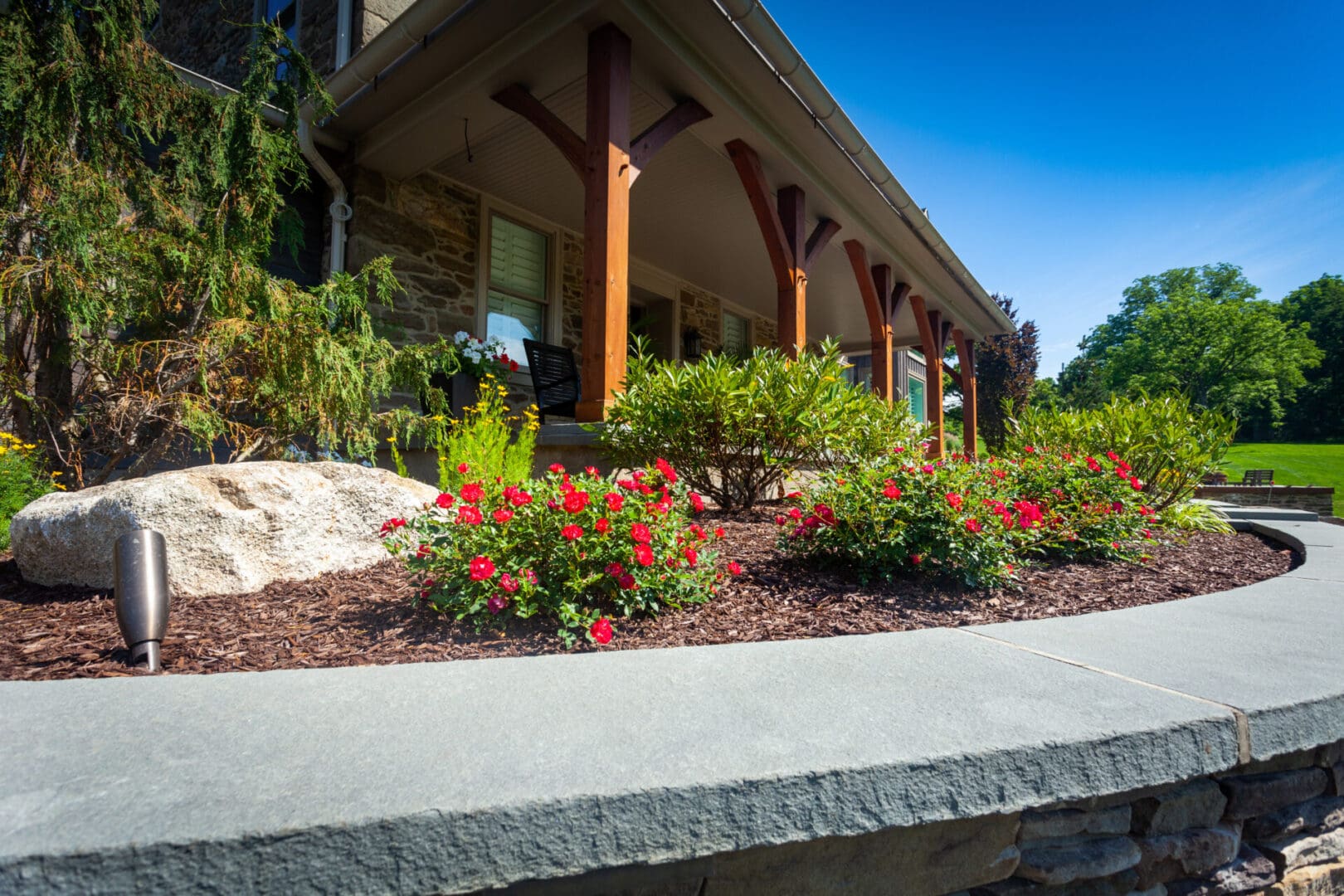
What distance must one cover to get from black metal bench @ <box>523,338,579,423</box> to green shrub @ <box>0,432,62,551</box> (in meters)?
3.06

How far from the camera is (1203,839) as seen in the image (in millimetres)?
1244

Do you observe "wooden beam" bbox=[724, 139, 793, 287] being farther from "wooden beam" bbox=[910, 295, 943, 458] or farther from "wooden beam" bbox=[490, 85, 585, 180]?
"wooden beam" bbox=[910, 295, 943, 458]

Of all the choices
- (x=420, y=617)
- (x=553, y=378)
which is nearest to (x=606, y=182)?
(x=553, y=378)

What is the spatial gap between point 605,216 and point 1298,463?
2796cm

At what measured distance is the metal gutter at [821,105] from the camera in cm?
382

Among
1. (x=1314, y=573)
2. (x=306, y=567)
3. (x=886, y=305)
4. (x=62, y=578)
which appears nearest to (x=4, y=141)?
(x=62, y=578)

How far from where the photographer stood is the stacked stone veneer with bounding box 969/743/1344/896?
1130 millimetres

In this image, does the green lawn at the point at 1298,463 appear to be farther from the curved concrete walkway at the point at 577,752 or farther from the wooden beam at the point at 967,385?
the curved concrete walkway at the point at 577,752

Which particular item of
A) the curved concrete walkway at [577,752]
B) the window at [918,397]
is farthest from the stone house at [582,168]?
the window at [918,397]

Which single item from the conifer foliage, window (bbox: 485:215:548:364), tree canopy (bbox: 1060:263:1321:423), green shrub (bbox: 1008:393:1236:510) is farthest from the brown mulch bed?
tree canopy (bbox: 1060:263:1321:423)

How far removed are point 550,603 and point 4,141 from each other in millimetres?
3422

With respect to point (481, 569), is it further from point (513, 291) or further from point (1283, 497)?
point (1283, 497)

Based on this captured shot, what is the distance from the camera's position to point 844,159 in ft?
17.5

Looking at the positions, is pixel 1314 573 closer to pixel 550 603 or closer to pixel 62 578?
pixel 550 603
